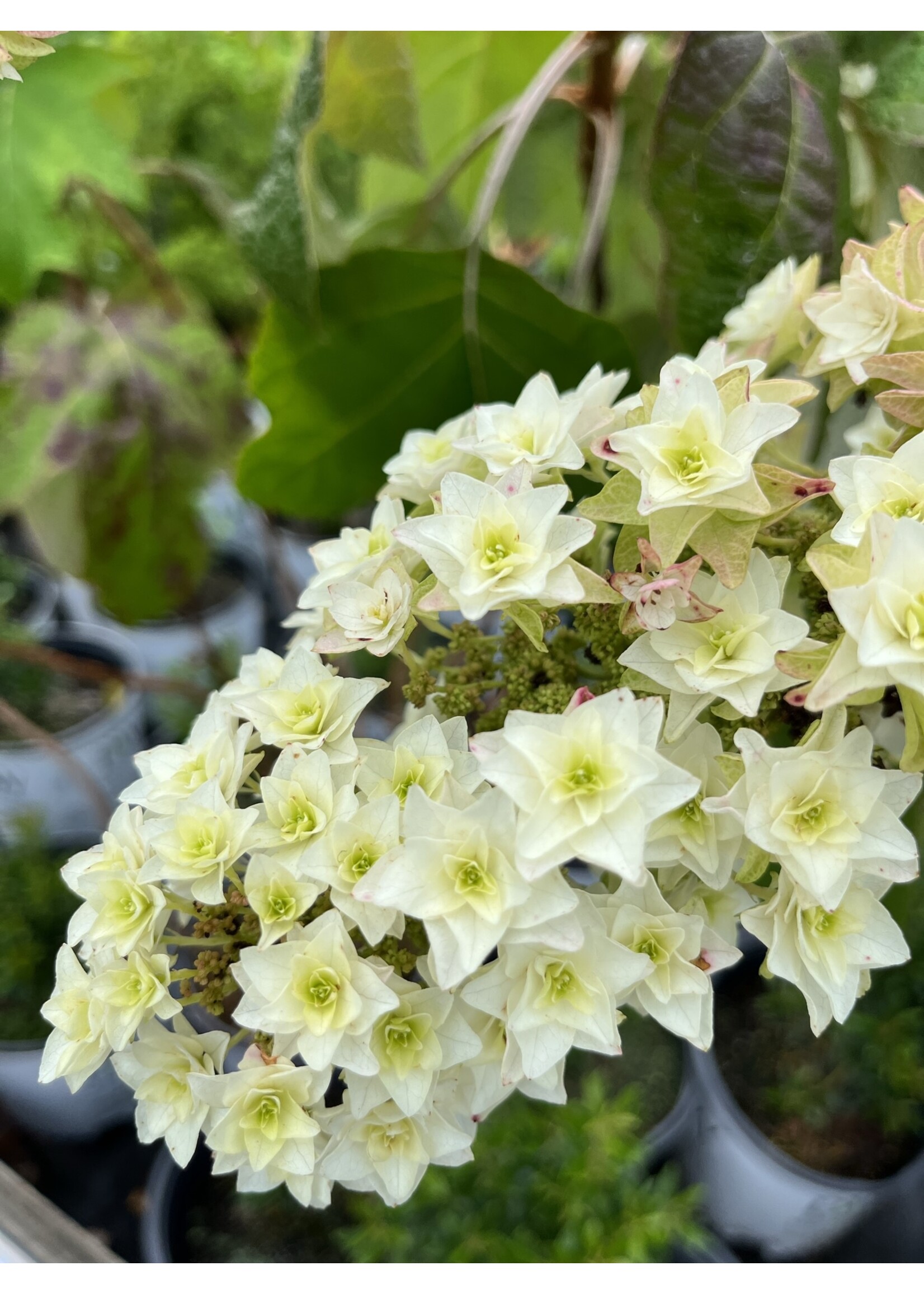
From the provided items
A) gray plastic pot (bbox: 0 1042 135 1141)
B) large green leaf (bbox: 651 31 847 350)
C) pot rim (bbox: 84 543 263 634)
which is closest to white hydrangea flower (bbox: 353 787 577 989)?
large green leaf (bbox: 651 31 847 350)

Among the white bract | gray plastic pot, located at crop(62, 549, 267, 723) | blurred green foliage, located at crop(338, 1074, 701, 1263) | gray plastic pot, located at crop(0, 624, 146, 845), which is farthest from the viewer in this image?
gray plastic pot, located at crop(62, 549, 267, 723)

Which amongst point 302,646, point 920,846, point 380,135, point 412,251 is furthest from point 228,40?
point 920,846

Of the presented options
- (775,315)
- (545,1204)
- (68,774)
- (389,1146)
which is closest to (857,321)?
(775,315)

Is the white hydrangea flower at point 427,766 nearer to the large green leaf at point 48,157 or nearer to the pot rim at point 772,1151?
the large green leaf at point 48,157

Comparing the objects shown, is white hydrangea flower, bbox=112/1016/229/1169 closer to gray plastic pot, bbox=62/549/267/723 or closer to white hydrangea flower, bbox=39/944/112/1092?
white hydrangea flower, bbox=39/944/112/1092

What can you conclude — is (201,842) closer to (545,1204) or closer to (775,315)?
(775,315)

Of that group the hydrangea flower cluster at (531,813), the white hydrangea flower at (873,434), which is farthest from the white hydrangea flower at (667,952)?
the white hydrangea flower at (873,434)
